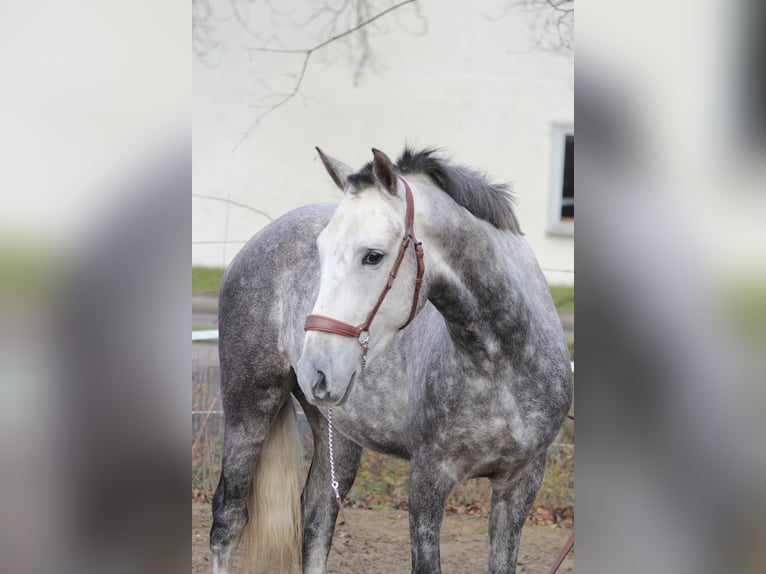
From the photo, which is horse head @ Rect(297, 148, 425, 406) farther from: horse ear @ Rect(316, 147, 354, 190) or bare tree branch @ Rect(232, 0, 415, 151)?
bare tree branch @ Rect(232, 0, 415, 151)

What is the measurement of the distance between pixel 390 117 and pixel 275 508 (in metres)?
2.15

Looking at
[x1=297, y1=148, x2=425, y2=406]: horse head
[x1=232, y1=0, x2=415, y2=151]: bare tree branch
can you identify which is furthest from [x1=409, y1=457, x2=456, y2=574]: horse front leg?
[x1=232, y1=0, x2=415, y2=151]: bare tree branch

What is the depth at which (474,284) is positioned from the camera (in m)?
2.24

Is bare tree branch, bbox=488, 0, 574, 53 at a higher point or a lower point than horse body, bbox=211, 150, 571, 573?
higher

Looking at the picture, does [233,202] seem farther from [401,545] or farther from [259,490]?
[401,545]

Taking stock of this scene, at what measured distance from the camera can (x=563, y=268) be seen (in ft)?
13.8

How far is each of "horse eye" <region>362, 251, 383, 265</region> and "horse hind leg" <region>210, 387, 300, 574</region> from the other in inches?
50.1

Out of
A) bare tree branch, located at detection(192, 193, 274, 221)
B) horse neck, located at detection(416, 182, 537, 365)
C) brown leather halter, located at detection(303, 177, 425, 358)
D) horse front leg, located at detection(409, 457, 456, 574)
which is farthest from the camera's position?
bare tree branch, located at detection(192, 193, 274, 221)

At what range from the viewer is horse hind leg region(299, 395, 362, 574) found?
327 centimetres
